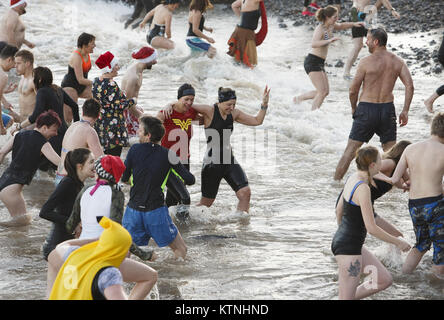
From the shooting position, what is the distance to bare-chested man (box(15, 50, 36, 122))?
7414 mm

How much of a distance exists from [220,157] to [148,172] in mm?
1351

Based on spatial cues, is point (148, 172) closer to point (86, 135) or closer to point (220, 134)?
point (86, 135)

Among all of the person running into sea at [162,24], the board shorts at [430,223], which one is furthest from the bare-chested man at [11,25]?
the board shorts at [430,223]

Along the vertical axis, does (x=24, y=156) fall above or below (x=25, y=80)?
below

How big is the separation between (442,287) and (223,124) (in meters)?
2.42

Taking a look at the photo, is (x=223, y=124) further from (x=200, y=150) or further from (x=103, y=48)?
(x=103, y=48)

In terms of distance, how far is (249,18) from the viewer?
12.5m

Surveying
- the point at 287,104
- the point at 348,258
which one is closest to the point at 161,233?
the point at 348,258

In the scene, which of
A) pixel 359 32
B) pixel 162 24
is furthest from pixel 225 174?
pixel 162 24

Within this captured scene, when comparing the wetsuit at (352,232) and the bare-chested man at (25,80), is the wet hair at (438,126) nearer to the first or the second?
the wetsuit at (352,232)

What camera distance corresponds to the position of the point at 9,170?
645 cm

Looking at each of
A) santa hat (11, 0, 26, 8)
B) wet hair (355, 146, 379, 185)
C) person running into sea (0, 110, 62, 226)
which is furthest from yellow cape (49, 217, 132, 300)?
santa hat (11, 0, 26, 8)

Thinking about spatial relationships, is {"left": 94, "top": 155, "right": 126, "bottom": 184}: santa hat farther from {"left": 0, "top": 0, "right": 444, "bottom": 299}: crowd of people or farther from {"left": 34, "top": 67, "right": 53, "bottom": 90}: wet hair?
{"left": 34, "top": 67, "right": 53, "bottom": 90}: wet hair

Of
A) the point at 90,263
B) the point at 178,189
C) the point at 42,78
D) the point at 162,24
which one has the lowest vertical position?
the point at 162,24
